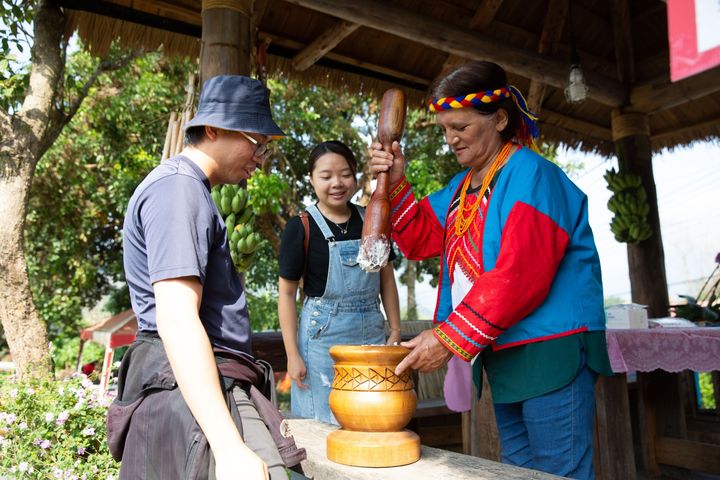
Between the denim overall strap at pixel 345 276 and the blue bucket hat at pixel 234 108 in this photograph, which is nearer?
the blue bucket hat at pixel 234 108

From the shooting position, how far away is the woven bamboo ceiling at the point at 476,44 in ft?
14.5

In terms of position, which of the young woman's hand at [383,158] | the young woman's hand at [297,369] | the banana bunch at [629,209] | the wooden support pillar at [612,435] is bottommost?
the wooden support pillar at [612,435]

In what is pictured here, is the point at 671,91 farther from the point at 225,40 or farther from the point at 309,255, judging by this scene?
the point at 309,255

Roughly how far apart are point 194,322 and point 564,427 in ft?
3.64

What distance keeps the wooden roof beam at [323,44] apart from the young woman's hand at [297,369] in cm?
286

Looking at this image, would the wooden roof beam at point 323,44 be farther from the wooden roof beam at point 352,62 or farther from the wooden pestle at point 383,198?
the wooden pestle at point 383,198

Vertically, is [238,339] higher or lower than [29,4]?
lower

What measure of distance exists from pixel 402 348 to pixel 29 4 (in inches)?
214

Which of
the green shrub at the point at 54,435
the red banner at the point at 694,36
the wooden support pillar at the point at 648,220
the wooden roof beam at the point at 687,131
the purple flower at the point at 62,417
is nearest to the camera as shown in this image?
the red banner at the point at 694,36

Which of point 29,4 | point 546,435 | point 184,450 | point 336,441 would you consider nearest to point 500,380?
point 546,435

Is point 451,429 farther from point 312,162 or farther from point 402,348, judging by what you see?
point 402,348

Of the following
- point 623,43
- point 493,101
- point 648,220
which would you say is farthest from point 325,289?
point 623,43

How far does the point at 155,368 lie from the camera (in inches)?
50.6

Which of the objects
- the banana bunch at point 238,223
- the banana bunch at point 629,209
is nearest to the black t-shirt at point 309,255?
the banana bunch at point 238,223
